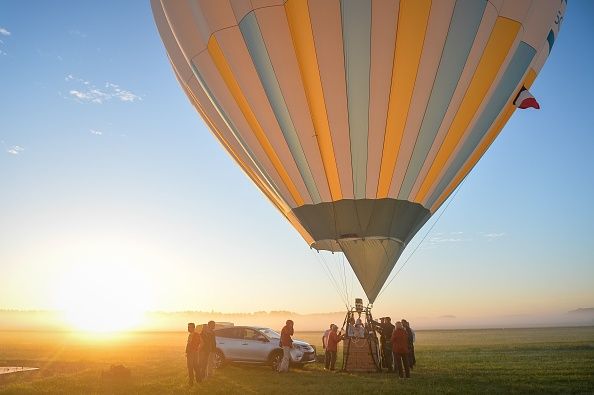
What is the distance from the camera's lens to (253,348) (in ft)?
52.2

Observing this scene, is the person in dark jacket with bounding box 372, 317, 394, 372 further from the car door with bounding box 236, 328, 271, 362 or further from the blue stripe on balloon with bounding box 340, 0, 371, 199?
the blue stripe on balloon with bounding box 340, 0, 371, 199

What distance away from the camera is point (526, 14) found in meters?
13.3

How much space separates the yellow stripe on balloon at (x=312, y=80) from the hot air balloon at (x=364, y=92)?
28 millimetres

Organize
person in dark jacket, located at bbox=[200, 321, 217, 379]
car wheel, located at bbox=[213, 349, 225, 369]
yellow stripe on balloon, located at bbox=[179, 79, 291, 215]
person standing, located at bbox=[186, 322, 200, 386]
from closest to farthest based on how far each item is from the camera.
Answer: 1. person standing, located at bbox=[186, 322, 200, 386]
2. person in dark jacket, located at bbox=[200, 321, 217, 379]
3. yellow stripe on balloon, located at bbox=[179, 79, 291, 215]
4. car wheel, located at bbox=[213, 349, 225, 369]

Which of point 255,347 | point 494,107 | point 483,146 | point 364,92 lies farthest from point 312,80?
point 255,347

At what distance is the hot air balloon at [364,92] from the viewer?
12.6m

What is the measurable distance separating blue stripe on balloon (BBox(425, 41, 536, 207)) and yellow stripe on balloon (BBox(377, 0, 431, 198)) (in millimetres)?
1953

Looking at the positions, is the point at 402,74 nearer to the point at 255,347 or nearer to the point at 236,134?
the point at 236,134

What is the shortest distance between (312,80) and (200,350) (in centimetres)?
798

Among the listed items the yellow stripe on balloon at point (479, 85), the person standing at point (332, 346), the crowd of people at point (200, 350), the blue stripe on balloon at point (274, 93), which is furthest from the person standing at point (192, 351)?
the yellow stripe on balloon at point (479, 85)

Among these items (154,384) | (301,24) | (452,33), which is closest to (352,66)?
(301,24)

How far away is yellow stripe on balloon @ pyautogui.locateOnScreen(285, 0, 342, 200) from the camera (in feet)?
41.5

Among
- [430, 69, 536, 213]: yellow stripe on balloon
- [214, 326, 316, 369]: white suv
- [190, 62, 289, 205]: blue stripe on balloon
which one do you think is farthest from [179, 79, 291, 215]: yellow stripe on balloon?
[430, 69, 536, 213]: yellow stripe on balloon

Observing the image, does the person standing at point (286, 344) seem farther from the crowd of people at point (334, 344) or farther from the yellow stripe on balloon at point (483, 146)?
the yellow stripe on balloon at point (483, 146)
